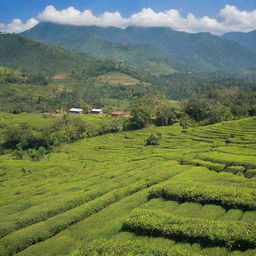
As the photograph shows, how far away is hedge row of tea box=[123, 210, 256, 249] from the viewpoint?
20.6 metres

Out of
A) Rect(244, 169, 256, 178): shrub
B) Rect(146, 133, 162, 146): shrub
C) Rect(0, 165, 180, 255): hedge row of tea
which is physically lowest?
Rect(0, 165, 180, 255): hedge row of tea

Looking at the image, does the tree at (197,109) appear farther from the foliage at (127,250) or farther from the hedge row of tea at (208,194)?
the foliage at (127,250)

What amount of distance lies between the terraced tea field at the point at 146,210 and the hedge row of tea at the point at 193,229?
0.07 m

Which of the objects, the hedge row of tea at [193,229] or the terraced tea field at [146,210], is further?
the terraced tea field at [146,210]

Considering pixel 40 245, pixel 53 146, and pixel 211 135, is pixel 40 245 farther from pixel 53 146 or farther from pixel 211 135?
pixel 53 146

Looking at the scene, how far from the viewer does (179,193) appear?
30250 mm

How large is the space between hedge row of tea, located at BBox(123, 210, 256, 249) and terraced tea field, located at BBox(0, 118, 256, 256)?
7cm

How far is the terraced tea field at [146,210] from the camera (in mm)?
21516

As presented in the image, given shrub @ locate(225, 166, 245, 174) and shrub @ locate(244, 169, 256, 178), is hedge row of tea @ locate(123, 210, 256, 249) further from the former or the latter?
shrub @ locate(225, 166, 245, 174)

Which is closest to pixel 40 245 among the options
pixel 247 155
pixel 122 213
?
pixel 122 213

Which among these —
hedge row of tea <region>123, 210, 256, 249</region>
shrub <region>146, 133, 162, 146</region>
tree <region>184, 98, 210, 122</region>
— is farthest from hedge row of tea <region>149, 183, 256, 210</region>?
tree <region>184, 98, 210, 122</region>

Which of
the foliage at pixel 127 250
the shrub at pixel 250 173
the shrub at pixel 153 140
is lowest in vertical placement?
the foliage at pixel 127 250

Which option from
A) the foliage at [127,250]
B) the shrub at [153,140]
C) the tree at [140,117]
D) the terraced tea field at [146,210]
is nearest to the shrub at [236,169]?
the terraced tea field at [146,210]

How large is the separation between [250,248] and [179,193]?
10.7 meters
